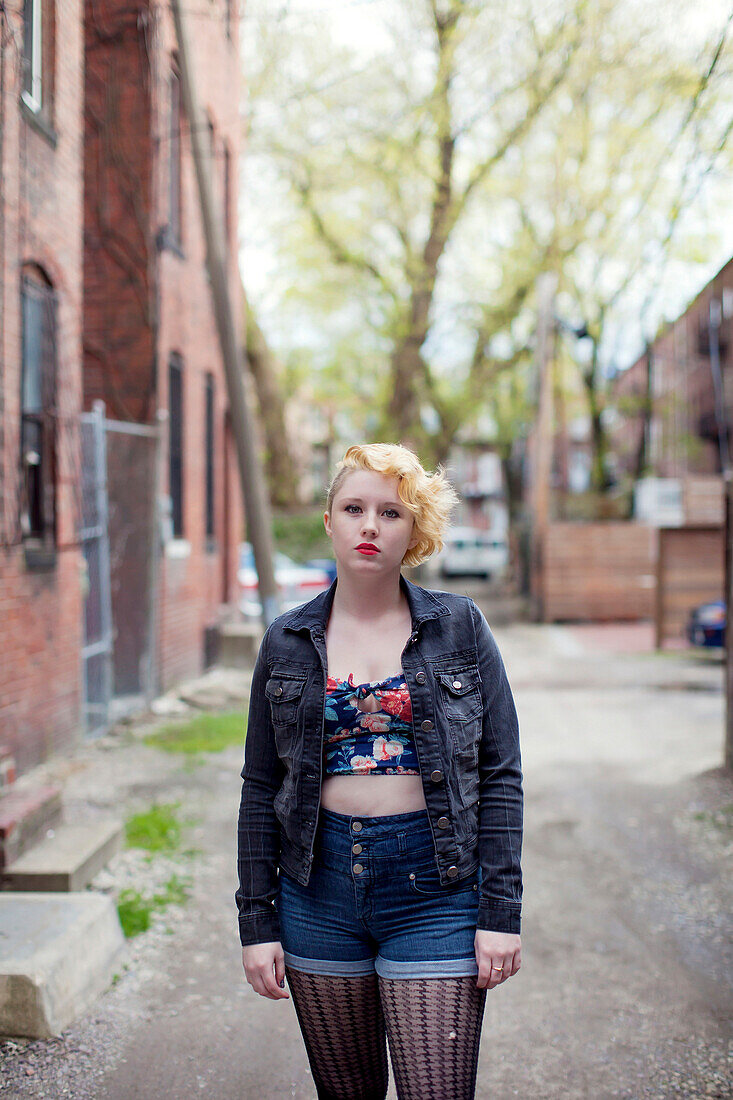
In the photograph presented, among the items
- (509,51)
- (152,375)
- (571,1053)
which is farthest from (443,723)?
(509,51)

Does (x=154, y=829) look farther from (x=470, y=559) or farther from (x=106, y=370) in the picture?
(x=470, y=559)

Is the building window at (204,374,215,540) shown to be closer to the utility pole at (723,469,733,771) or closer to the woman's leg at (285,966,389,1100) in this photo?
the utility pole at (723,469,733,771)

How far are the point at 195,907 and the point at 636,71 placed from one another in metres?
9.21

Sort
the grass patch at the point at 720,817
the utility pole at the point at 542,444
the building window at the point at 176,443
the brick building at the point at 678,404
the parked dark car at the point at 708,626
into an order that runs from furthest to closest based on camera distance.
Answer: the brick building at the point at 678,404 → the utility pole at the point at 542,444 → the parked dark car at the point at 708,626 → the building window at the point at 176,443 → the grass patch at the point at 720,817

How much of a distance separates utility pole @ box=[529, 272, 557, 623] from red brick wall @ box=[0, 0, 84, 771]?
46.1 ft

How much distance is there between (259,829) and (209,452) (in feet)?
40.9

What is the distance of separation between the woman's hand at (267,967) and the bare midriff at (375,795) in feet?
1.14

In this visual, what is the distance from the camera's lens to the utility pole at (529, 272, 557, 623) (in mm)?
21062

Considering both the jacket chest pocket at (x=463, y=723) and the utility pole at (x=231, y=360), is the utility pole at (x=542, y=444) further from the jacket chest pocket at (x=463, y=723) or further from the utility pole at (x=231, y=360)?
the jacket chest pocket at (x=463, y=723)

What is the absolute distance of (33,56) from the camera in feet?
24.5

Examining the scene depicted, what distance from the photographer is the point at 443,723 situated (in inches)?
84.4

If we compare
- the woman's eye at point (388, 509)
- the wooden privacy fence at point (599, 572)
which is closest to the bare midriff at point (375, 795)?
the woman's eye at point (388, 509)

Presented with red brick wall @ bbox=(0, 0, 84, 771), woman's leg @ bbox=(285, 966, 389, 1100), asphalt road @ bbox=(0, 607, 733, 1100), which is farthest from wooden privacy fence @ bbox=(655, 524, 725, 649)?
woman's leg @ bbox=(285, 966, 389, 1100)

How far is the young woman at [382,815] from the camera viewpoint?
2.08 meters
